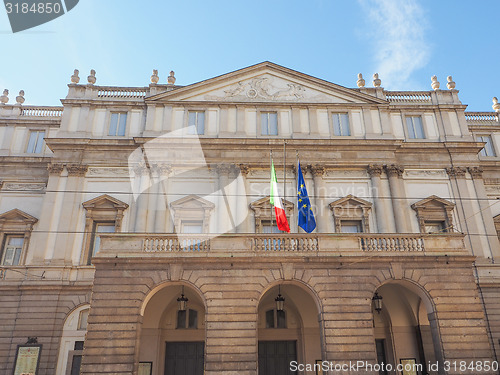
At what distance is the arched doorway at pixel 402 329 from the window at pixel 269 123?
10.7 m

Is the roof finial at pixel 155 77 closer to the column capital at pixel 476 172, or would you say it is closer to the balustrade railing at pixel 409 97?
the balustrade railing at pixel 409 97

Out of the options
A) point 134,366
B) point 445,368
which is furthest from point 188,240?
point 445,368

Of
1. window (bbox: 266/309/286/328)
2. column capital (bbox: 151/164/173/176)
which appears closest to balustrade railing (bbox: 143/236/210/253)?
window (bbox: 266/309/286/328)

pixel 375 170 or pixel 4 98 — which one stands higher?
pixel 4 98

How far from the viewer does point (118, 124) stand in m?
25.1

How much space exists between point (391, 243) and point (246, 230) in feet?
25.3

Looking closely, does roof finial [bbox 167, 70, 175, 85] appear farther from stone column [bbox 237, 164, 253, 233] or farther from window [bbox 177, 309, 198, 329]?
window [bbox 177, 309, 198, 329]

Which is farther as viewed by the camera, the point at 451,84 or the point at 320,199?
the point at 451,84

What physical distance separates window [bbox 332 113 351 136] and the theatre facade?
0.13m

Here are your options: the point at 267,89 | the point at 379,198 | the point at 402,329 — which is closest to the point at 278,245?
the point at 402,329

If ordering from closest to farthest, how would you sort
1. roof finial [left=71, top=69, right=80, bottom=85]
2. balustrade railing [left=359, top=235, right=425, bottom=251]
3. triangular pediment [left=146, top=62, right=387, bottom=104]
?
balustrade railing [left=359, top=235, right=425, bottom=251]
triangular pediment [left=146, top=62, right=387, bottom=104]
roof finial [left=71, top=69, right=80, bottom=85]

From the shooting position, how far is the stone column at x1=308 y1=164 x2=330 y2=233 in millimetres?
22312

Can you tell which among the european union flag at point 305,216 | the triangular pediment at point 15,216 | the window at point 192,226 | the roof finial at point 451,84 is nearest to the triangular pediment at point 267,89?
the roof finial at point 451,84

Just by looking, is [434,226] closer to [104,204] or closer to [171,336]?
[171,336]
